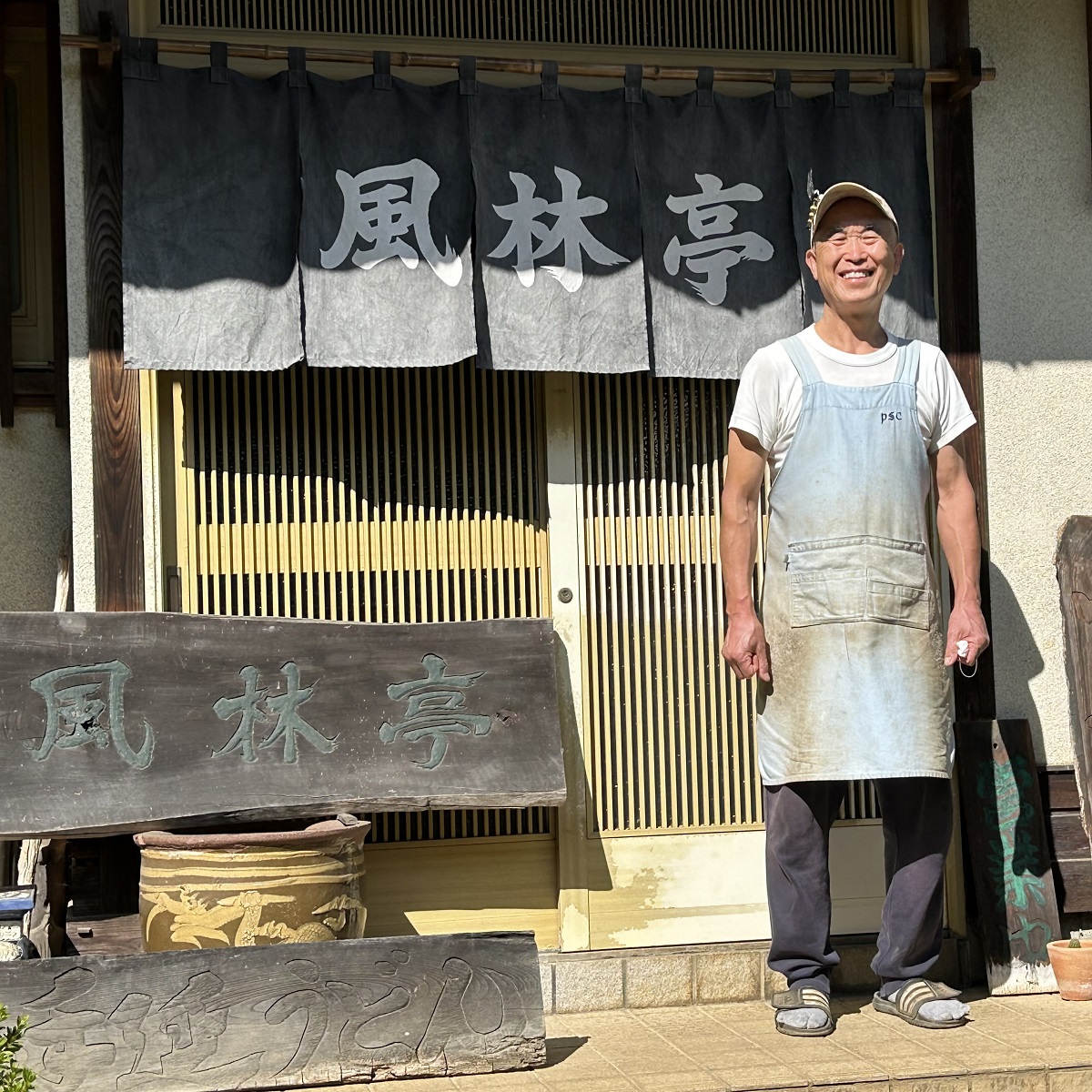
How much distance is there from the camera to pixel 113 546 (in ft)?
20.0

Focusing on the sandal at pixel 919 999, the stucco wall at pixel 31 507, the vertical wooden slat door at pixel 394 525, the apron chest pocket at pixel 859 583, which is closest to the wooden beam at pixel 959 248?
the apron chest pocket at pixel 859 583

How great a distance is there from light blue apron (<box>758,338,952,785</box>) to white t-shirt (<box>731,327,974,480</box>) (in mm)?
42

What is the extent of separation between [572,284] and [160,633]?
7.18ft

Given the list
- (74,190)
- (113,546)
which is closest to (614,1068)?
(113,546)

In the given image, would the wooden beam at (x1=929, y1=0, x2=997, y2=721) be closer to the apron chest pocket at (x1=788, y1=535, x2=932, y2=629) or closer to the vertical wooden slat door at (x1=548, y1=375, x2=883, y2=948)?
the vertical wooden slat door at (x1=548, y1=375, x2=883, y2=948)

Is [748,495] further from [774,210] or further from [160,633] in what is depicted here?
[160,633]

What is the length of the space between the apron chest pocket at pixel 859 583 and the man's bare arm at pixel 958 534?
198mm

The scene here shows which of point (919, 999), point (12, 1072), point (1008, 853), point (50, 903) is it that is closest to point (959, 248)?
point (1008, 853)

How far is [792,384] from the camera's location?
18.5 feet

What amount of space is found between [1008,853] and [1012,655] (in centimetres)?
90

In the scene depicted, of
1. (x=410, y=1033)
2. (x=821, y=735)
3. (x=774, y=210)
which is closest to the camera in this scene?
(x=410, y=1033)

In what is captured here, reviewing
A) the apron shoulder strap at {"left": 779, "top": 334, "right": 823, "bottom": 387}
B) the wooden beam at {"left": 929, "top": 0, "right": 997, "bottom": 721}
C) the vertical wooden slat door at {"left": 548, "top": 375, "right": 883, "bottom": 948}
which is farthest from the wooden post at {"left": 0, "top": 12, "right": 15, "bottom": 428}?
the wooden beam at {"left": 929, "top": 0, "right": 997, "bottom": 721}

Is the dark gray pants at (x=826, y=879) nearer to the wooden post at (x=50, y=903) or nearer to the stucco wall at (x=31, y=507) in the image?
the wooden post at (x=50, y=903)

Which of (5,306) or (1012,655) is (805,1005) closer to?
(1012,655)
